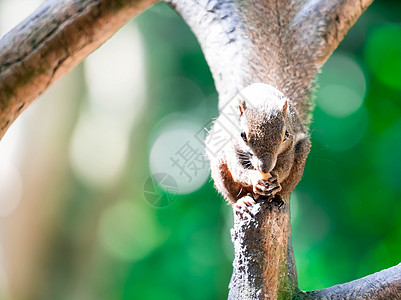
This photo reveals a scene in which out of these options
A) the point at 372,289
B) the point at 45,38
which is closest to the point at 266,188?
the point at 372,289

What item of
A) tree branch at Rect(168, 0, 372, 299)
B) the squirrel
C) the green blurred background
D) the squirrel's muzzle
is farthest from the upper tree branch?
the green blurred background

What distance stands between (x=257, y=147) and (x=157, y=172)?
2.05 m

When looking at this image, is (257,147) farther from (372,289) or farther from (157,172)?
(157,172)

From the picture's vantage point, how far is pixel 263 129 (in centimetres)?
102

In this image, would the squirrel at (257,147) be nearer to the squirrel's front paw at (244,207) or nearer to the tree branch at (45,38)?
the squirrel's front paw at (244,207)

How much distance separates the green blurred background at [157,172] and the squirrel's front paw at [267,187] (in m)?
1.87

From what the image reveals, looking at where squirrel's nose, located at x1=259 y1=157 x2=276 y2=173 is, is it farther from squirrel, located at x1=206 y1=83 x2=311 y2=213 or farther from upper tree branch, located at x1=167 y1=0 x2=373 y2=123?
upper tree branch, located at x1=167 y1=0 x2=373 y2=123

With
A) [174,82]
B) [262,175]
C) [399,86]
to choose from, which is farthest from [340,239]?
[262,175]

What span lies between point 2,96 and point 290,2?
1183 millimetres

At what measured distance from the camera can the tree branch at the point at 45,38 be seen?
4.27 feet

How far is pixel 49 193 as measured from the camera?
347 centimetres

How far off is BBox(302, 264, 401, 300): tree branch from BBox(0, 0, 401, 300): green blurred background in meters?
1.87

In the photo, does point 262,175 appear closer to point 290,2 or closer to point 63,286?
point 290,2

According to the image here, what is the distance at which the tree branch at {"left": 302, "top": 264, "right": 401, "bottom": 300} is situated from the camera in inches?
42.3
